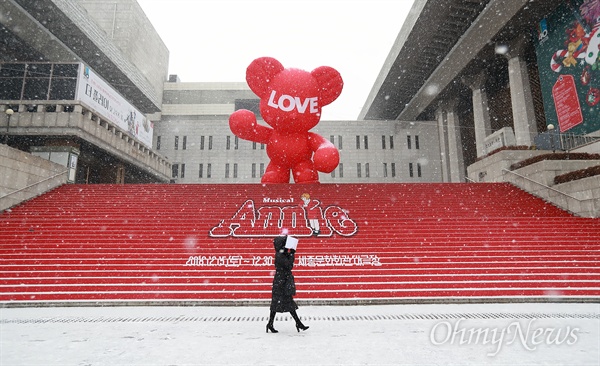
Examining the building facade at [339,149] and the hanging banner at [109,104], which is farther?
the building facade at [339,149]

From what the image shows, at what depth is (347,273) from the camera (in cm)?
827

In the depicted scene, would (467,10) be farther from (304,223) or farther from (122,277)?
(122,277)

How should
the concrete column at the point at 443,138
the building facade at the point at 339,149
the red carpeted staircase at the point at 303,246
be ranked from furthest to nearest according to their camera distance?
1. the building facade at the point at 339,149
2. the concrete column at the point at 443,138
3. the red carpeted staircase at the point at 303,246

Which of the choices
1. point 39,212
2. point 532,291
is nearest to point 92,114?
point 39,212

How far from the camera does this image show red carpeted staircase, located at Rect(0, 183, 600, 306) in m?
7.53

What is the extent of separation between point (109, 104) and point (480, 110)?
79.5 ft

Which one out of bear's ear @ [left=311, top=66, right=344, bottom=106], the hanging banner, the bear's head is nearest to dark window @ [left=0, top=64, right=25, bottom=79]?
the hanging banner

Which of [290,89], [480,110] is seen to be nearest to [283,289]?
[290,89]

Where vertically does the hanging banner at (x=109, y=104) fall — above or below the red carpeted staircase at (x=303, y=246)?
above

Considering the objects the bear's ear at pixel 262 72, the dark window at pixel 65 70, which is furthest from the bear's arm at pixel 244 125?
the dark window at pixel 65 70

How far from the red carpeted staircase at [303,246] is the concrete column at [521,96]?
7133 mm

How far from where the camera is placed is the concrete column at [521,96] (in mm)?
19656

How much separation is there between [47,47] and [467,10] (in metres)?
24.9

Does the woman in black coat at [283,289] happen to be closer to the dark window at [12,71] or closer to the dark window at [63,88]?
the dark window at [63,88]
